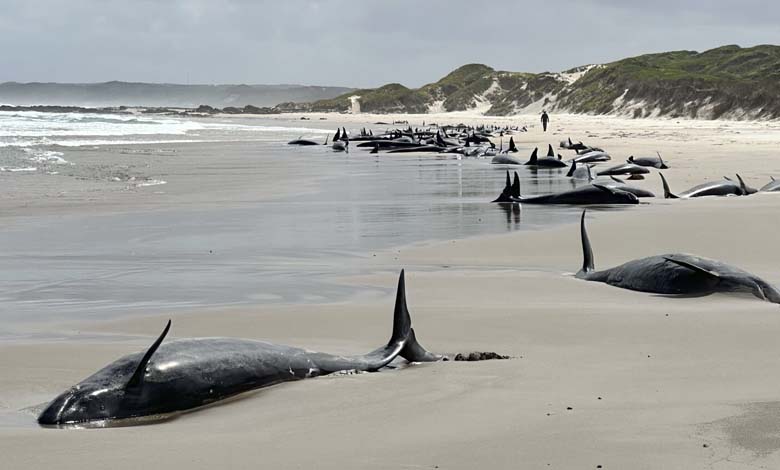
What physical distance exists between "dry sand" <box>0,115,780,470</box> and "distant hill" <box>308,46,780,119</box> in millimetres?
44874

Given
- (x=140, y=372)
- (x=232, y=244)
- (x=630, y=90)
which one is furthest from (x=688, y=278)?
(x=630, y=90)

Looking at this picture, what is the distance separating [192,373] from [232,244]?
533cm

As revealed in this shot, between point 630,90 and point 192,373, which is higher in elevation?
point 630,90

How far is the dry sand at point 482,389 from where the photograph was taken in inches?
126

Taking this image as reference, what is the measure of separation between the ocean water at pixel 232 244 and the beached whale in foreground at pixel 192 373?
1.63 m

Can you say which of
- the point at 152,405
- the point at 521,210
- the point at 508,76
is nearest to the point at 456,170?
the point at 521,210

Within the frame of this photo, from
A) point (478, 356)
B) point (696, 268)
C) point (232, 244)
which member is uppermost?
point (696, 268)

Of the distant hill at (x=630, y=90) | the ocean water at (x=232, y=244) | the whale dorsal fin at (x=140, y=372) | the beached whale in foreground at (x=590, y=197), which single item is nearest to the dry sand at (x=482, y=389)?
the whale dorsal fin at (x=140, y=372)

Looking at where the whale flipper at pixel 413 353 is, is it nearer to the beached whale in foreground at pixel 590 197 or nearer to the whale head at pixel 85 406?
the whale head at pixel 85 406

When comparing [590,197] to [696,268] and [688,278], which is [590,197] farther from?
[696,268]

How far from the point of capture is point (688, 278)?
6.40 metres

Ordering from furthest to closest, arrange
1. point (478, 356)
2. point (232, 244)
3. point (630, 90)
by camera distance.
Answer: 1. point (630, 90)
2. point (232, 244)
3. point (478, 356)

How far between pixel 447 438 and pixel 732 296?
3.49 m

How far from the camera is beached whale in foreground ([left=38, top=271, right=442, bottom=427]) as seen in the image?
395 centimetres
